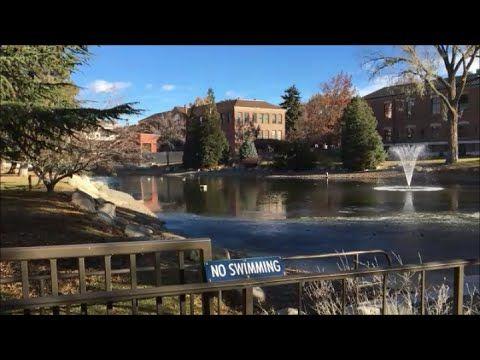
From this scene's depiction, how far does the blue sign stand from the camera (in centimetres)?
295

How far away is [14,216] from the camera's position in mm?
11844

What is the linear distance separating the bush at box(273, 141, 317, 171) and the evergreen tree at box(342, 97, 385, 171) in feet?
13.9

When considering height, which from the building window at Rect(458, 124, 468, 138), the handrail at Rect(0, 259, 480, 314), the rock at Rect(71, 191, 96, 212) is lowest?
the rock at Rect(71, 191, 96, 212)

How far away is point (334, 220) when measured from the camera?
17.9 m

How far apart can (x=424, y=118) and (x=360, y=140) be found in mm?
14870

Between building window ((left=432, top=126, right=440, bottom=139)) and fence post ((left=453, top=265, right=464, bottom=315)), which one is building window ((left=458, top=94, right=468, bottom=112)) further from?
fence post ((left=453, top=265, right=464, bottom=315))

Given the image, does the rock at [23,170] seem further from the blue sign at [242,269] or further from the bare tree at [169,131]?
the bare tree at [169,131]

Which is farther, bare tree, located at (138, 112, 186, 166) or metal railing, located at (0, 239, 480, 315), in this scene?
bare tree, located at (138, 112, 186, 166)

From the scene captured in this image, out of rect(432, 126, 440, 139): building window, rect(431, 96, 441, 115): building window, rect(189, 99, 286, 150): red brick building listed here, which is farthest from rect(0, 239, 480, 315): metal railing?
rect(189, 99, 286, 150): red brick building

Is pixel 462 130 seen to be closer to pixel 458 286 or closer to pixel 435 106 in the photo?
pixel 435 106

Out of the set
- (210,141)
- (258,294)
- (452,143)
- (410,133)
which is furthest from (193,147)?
(258,294)

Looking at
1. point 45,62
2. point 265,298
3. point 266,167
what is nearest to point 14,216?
point 45,62
